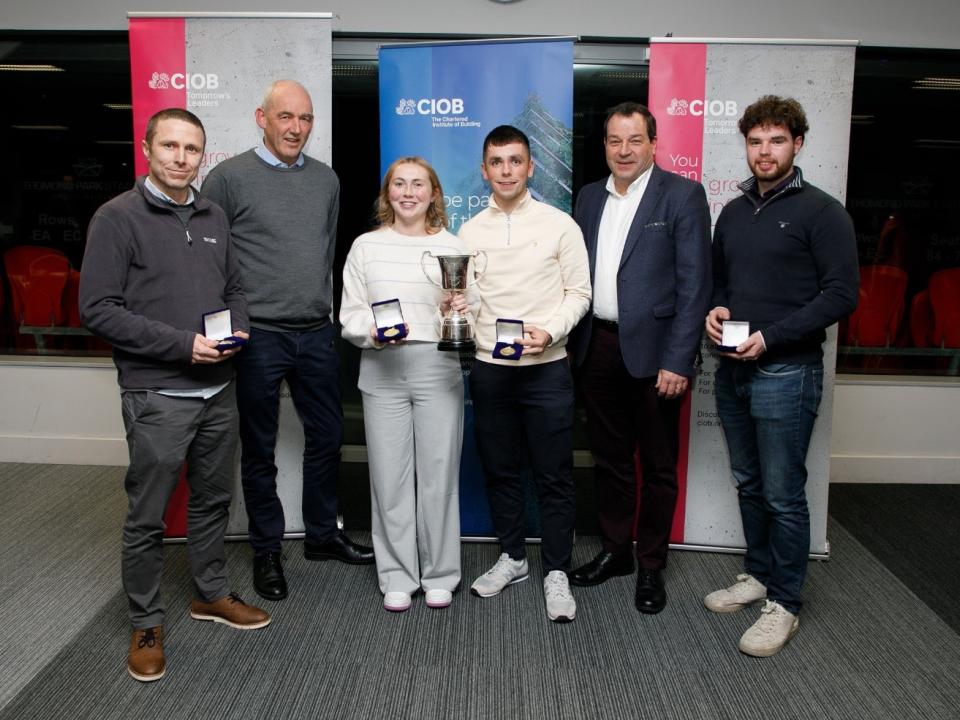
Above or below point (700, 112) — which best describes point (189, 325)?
below

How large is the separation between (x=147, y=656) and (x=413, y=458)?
1.09 m

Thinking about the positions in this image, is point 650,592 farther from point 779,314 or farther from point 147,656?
point 147,656

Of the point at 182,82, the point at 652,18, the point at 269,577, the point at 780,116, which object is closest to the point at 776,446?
the point at 780,116

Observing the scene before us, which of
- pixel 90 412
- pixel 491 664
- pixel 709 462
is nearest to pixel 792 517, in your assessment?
pixel 709 462

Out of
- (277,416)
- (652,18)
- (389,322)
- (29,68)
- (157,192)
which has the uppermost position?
(652,18)

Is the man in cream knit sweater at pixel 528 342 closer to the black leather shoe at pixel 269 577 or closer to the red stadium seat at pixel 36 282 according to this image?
the black leather shoe at pixel 269 577

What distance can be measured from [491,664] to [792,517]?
1146mm

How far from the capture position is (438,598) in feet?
9.19

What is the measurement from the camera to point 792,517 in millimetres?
2564

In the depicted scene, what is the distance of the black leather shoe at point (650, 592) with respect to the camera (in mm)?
2807

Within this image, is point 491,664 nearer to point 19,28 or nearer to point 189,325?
point 189,325

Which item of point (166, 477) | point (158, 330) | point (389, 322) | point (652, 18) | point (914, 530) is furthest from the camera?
point (652, 18)

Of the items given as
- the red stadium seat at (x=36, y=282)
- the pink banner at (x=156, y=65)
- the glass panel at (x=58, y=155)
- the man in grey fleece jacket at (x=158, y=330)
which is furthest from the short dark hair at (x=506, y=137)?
the red stadium seat at (x=36, y=282)

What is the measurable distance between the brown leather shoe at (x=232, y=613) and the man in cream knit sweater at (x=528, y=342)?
81cm
